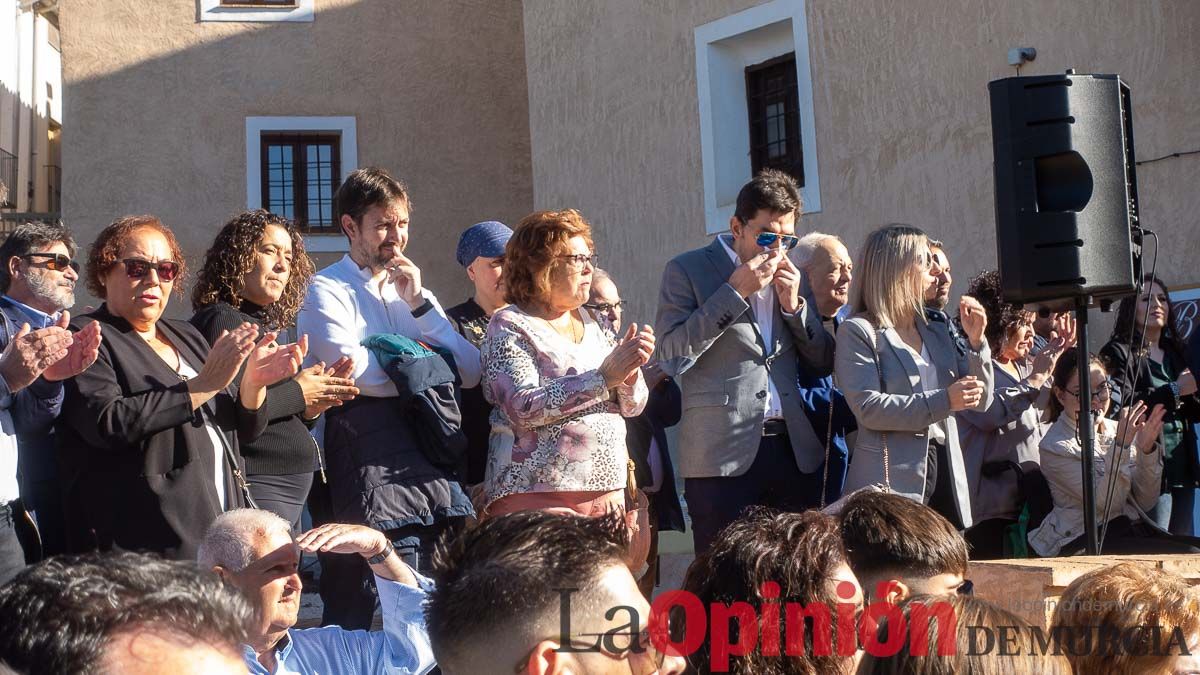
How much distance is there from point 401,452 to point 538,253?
0.80 m

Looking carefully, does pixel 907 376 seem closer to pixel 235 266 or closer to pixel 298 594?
pixel 235 266

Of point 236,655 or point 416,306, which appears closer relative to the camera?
point 236,655

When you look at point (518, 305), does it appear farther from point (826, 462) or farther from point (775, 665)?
point (775, 665)

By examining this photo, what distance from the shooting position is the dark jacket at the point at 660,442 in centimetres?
582

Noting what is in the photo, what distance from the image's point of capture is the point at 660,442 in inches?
241

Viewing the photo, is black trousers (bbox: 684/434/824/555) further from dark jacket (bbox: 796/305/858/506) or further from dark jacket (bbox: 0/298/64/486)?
dark jacket (bbox: 0/298/64/486)

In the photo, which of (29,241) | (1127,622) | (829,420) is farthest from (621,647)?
(29,241)

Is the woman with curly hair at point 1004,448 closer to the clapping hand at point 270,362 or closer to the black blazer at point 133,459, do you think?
the clapping hand at point 270,362

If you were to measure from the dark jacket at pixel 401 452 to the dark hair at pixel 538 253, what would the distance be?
0.37 metres

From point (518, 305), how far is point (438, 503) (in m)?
0.71

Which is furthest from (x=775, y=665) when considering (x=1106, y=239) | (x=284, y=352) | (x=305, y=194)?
(x=305, y=194)

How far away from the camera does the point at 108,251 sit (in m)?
4.67

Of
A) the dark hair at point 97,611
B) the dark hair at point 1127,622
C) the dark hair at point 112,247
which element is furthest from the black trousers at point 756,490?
the dark hair at point 97,611

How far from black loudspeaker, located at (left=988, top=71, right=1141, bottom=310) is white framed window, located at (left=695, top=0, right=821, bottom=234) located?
7582 mm
